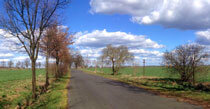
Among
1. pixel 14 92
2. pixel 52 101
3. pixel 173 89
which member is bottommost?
pixel 14 92

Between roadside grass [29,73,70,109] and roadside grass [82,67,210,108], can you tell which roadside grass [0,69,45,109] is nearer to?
roadside grass [29,73,70,109]

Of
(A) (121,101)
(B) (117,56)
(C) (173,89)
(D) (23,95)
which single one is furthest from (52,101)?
(B) (117,56)

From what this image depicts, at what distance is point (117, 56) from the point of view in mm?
44031

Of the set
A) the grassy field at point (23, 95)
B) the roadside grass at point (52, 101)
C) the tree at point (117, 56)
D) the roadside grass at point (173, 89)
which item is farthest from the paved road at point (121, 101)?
the tree at point (117, 56)

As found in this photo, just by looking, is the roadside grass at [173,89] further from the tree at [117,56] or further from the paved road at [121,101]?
the tree at [117,56]

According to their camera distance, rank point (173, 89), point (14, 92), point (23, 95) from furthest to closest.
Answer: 1. point (173, 89)
2. point (14, 92)
3. point (23, 95)

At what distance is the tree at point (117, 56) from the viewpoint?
43375mm

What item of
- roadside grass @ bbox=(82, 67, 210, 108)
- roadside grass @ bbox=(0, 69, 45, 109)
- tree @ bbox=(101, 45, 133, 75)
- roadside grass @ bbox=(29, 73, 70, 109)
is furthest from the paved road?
tree @ bbox=(101, 45, 133, 75)

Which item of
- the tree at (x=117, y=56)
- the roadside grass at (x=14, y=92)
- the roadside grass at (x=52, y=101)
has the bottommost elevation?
the roadside grass at (x=14, y=92)

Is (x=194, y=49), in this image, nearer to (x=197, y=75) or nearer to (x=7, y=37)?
(x=197, y=75)

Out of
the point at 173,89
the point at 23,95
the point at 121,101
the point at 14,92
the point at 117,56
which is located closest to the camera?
the point at 121,101

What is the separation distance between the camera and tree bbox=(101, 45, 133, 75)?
43375mm

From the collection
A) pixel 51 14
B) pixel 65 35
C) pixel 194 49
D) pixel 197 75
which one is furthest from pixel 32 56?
pixel 197 75

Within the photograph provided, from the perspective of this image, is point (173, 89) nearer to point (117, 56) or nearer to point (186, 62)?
point (186, 62)
